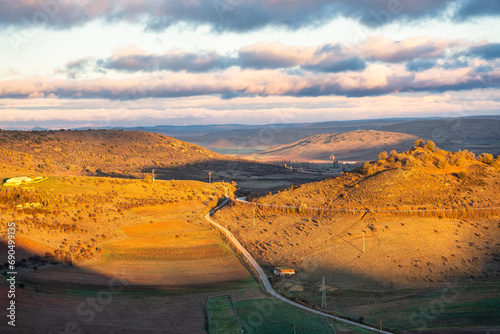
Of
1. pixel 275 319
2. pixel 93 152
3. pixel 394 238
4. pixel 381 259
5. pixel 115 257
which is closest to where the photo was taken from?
pixel 275 319

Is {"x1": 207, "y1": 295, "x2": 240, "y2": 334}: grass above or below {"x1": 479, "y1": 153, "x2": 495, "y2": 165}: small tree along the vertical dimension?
below

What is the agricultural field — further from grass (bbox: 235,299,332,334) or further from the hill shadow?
grass (bbox: 235,299,332,334)

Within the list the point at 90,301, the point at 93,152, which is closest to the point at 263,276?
the point at 90,301

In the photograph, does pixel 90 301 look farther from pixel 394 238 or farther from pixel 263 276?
pixel 394 238

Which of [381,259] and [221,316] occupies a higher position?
[381,259]

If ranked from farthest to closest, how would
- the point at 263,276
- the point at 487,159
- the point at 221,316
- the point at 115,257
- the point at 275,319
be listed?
1. the point at 487,159
2. the point at 115,257
3. the point at 263,276
4. the point at 221,316
5. the point at 275,319

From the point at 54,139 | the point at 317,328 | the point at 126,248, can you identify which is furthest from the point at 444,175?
the point at 54,139

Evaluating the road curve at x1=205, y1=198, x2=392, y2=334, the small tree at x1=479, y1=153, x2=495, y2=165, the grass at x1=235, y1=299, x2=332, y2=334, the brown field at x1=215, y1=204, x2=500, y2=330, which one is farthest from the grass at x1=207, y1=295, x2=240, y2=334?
the small tree at x1=479, y1=153, x2=495, y2=165

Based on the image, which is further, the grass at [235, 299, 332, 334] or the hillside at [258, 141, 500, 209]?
the hillside at [258, 141, 500, 209]
